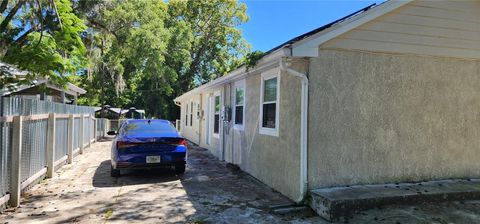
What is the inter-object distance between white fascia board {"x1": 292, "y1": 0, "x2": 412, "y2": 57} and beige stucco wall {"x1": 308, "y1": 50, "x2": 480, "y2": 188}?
0.87 ft

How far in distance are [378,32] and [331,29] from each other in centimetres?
107

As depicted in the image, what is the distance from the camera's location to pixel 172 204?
6.19 metres

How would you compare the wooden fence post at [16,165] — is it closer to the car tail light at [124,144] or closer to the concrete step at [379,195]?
the car tail light at [124,144]

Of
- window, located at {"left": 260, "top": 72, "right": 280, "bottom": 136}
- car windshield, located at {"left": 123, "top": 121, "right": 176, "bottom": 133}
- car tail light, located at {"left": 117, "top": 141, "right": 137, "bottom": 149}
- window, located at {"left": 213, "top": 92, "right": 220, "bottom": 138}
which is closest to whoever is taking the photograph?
window, located at {"left": 260, "top": 72, "right": 280, "bottom": 136}

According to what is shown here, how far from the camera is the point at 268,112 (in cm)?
773

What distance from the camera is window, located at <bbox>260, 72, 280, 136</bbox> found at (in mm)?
7216

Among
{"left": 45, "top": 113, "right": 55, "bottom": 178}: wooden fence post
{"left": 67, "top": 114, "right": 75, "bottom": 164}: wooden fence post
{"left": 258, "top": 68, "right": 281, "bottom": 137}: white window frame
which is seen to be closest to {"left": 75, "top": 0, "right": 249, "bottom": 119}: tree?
{"left": 67, "top": 114, "right": 75, "bottom": 164}: wooden fence post

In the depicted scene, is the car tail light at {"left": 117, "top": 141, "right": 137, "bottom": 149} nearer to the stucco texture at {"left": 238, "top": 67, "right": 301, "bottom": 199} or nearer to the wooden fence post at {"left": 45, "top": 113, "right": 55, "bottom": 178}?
the wooden fence post at {"left": 45, "top": 113, "right": 55, "bottom": 178}

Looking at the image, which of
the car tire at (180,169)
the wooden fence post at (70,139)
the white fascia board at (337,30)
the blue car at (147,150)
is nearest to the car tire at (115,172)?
the blue car at (147,150)

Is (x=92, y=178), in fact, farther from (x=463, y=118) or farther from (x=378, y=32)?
(x=463, y=118)

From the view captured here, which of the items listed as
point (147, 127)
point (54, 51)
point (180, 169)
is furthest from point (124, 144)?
point (54, 51)

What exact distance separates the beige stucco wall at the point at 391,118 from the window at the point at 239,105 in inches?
141

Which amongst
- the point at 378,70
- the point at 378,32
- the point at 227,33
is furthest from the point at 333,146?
the point at 227,33

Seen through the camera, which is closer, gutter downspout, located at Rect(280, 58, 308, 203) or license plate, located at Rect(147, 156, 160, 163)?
gutter downspout, located at Rect(280, 58, 308, 203)
